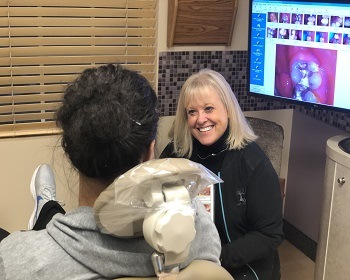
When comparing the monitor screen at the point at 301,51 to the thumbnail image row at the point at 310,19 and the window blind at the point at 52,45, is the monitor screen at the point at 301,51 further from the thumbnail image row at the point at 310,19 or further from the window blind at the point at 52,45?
the window blind at the point at 52,45

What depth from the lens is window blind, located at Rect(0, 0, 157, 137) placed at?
252 cm

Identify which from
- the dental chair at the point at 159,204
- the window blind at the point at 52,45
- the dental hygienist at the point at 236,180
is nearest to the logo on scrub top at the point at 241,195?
the dental hygienist at the point at 236,180

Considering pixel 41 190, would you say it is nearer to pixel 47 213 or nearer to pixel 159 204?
pixel 47 213

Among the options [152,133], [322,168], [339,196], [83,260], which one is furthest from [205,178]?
[322,168]

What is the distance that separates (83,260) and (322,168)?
7.44 feet

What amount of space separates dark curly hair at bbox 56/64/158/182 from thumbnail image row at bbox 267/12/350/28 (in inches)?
60.8

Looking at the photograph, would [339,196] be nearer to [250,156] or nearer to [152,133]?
[250,156]

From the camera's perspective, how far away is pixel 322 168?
3057 millimetres

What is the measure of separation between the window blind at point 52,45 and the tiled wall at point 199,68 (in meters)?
0.17

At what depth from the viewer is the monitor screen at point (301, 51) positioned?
238 cm

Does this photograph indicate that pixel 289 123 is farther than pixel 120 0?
Yes

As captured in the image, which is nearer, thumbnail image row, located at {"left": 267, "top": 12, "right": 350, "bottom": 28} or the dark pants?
the dark pants

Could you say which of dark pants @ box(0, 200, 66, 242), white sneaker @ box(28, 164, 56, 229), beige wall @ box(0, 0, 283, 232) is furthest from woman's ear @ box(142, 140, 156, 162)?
beige wall @ box(0, 0, 283, 232)

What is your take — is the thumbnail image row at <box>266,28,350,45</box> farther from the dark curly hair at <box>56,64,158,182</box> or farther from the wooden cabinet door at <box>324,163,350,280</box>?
the dark curly hair at <box>56,64,158,182</box>
